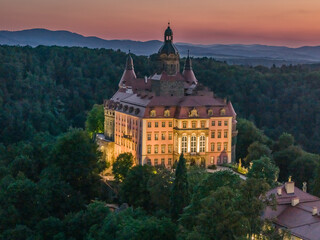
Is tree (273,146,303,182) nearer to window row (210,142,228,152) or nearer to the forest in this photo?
the forest

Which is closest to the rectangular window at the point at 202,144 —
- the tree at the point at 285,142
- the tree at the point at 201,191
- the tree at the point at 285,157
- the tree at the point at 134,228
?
the tree at the point at 285,157

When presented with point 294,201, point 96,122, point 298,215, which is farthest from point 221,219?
point 96,122

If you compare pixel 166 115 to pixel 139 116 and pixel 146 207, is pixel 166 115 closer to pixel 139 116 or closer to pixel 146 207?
pixel 139 116

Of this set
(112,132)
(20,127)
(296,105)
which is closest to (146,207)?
(112,132)

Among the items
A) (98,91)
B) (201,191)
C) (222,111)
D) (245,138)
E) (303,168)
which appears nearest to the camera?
(201,191)

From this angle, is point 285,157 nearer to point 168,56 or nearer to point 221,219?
point 168,56
